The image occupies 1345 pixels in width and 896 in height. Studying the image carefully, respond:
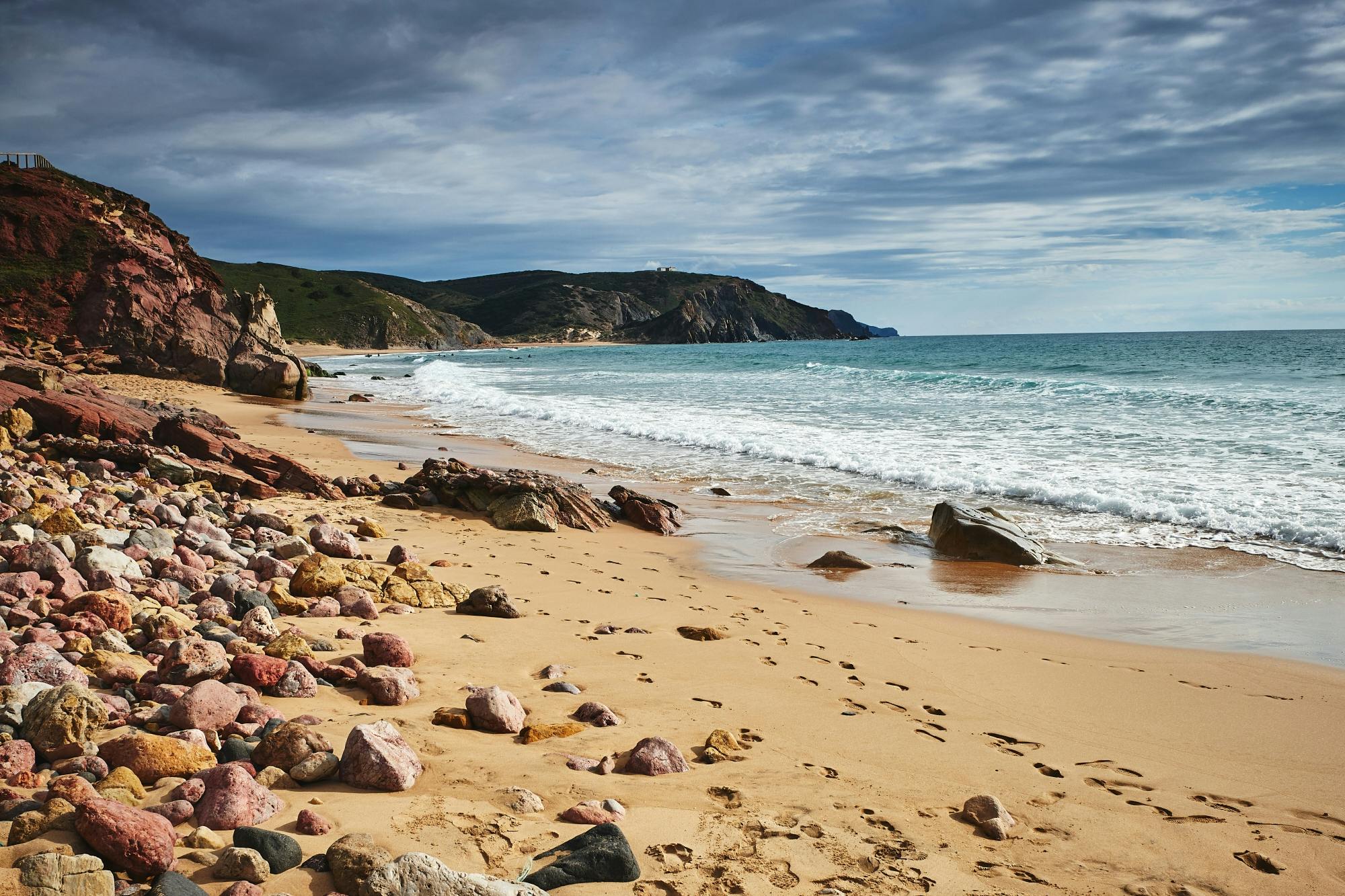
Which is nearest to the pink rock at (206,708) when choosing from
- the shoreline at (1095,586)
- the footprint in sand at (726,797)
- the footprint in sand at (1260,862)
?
the footprint in sand at (726,797)

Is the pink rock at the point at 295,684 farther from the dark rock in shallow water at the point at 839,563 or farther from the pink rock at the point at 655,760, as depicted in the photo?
the dark rock in shallow water at the point at 839,563

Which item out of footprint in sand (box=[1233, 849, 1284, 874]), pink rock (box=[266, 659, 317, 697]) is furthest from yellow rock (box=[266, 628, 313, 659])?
footprint in sand (box=[1233, 849, 1284, 874])

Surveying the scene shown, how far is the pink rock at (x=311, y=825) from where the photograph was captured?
2.68 meters

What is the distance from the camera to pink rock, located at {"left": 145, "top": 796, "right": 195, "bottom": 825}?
103 inches

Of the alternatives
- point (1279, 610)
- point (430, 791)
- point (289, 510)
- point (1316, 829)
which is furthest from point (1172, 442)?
point (430, 791)

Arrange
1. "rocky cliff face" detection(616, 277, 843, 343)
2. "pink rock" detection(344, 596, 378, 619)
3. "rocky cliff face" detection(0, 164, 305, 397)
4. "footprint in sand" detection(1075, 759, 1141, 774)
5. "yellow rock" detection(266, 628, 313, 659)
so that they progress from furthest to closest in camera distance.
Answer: "rocky cliff face" detection(616, 277, 843, 343), "rocky cliff face" detection(0, 164, 305, 397), "pink rock" detection(344, 596, 378, 619), "yellow rock" detection(266, 628, 313, 659), "footprint in sand" detection(1075, 759, 1141, 774)

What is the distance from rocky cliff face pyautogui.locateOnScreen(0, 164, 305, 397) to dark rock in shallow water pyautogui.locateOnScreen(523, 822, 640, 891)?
92.0 feet

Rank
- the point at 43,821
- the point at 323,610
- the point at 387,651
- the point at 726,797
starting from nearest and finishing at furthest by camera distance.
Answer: the point at 43,821
the point at 726,797
the point at 387,651
the point at 323,610

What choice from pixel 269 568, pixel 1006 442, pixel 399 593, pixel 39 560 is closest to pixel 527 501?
pixel 399 593

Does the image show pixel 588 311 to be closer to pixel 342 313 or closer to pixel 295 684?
pixel 342 313

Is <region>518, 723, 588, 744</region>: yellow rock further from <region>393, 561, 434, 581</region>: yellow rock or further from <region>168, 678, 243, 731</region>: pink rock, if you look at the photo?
<region>393, 561, 434, 581</region>: yellow rock

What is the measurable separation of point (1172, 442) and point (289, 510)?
1556 centimetres

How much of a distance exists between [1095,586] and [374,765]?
22.7 ft

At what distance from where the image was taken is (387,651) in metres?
4.55
